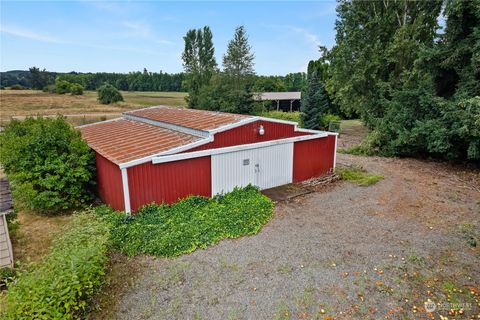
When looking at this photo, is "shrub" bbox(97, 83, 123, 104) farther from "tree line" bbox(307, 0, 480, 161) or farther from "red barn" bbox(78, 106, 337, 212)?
"red barn" bbox(78, 106, 337, 212)

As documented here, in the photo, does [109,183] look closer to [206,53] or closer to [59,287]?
[59,287]

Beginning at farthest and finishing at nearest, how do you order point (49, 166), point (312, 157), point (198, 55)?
point (198, 55) → point (312, 157) → point (49, 166)

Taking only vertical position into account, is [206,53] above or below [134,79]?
above

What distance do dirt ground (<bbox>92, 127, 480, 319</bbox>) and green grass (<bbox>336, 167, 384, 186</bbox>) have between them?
2259mm

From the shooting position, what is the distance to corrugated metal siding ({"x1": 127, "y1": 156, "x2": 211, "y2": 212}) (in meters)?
7.39

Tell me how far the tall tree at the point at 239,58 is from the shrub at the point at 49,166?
23410 millimetres

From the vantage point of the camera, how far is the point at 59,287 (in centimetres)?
412

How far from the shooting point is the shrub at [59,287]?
3936mm

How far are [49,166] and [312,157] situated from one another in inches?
347

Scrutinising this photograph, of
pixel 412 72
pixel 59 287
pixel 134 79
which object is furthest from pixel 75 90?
pixel 59 287

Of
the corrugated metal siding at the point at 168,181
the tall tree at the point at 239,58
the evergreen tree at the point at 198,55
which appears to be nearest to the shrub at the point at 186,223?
the corrugated metal siding at the point at 168,181

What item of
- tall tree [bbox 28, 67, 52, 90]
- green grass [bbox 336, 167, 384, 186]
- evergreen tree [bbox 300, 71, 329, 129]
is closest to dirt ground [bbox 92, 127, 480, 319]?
green grass [bbox 336, 167, 384, 186]

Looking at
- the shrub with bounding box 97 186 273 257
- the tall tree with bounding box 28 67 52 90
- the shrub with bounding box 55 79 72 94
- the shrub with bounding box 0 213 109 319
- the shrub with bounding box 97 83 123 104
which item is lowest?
the shrub with bounding box 97 186 273 257

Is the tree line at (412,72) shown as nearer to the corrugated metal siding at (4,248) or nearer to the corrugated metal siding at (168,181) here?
the corrugated metal siding at (168,181)
